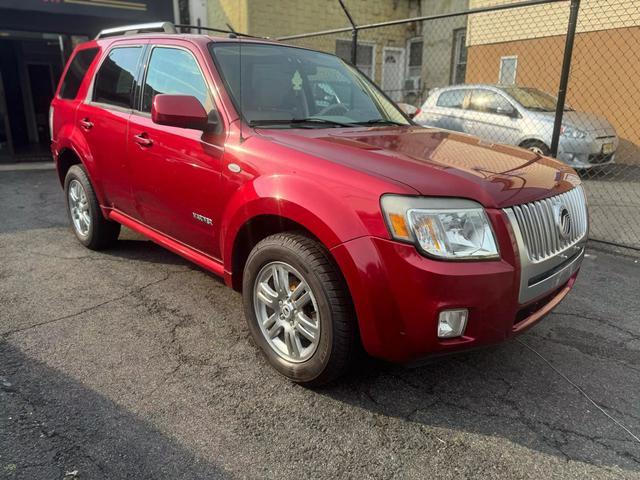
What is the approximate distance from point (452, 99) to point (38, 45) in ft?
32.5

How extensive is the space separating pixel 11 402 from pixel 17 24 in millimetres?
10732

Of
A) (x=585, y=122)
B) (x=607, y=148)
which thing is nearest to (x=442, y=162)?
(x=585, y=122)

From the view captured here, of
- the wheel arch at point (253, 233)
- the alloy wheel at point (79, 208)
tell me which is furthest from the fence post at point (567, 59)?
the alloy wheel at point (79, 208)

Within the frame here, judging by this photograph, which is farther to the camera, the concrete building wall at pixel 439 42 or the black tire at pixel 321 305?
the concrete building wall at pixel 439 42

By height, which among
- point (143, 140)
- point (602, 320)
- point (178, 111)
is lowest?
point (602, 320)

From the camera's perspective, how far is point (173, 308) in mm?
3584

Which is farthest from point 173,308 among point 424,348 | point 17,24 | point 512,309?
point 17,24

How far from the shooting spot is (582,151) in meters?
8.72

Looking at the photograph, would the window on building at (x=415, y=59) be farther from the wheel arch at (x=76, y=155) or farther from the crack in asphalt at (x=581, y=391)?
the crack in asphalt at (x=581, y=391)

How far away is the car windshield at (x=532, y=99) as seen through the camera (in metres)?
8.89

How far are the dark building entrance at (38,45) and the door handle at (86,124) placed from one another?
797cm

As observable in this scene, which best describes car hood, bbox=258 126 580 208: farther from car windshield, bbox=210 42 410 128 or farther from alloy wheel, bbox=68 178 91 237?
alloy wheel, bbox=68 178 91 237

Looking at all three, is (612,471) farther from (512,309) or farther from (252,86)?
(252,86)

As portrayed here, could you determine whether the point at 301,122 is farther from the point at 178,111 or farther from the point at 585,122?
the point at 585,122
